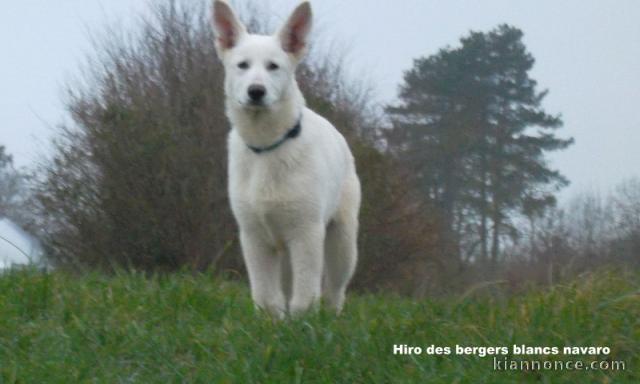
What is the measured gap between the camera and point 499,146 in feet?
77.7

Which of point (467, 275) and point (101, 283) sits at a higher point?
point (467, 275)

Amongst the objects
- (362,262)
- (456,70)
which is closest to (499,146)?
(456,70)

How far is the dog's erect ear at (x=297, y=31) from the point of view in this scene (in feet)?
25.2

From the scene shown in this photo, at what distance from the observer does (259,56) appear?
7.41m

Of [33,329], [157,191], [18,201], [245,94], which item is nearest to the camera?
[33,329]

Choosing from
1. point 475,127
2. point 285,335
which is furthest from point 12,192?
point 285,335

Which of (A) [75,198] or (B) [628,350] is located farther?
(A) [75,198]

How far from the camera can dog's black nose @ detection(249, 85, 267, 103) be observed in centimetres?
721

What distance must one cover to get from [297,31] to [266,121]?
74 centimetres

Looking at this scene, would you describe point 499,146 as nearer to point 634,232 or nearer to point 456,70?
point 456,70

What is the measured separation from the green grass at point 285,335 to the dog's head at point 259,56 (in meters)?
1.38

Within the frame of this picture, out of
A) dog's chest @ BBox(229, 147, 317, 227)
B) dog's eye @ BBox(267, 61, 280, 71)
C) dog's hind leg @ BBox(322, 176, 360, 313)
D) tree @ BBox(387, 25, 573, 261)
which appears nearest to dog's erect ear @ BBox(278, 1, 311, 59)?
dog's eye @ BBox(267, 61, 280, 71)

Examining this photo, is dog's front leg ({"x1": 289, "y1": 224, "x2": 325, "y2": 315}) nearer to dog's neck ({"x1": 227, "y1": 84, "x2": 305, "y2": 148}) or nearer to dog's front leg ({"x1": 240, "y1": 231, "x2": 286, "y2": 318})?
dog's front leg ({"x1": 240, "y1": 231, "x2": 286, "y2": 318})

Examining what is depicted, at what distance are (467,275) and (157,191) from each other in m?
4.61
